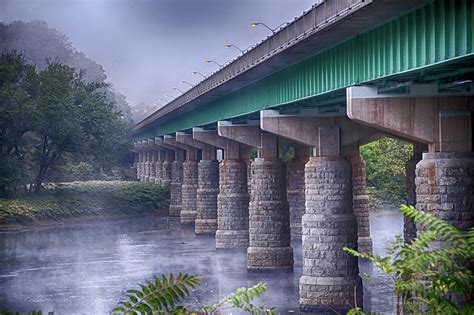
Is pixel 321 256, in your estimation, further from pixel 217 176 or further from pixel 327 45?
pixel 217 176

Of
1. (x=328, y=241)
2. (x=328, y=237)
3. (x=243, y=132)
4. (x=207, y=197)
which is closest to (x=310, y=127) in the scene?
(x=328, y=237)

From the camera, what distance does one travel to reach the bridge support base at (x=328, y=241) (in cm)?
3491

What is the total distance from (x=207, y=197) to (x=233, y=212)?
38.3ft

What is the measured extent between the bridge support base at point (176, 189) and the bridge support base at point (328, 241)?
55.5 m

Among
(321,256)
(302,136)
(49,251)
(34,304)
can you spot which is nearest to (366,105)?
(321,256)

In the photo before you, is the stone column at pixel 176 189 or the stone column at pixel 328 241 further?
the stone column at pixel 176 189

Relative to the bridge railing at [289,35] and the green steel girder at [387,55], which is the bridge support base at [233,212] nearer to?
the bridge railing at [289,35]

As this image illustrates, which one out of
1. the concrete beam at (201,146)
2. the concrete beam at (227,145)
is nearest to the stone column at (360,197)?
the concrete beam at (227,145)

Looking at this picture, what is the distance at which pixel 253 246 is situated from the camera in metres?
Answer: 47.5

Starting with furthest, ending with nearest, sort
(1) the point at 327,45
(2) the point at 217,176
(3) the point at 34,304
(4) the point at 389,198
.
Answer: (4) the point at 389,198, (2) the point at 217,176, (3) the point at 34,304, (1) the point at 327,45

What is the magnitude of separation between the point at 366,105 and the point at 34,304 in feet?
59.2

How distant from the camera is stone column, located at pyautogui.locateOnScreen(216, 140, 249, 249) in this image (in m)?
57.9

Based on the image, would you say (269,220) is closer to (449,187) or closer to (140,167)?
(449,187)

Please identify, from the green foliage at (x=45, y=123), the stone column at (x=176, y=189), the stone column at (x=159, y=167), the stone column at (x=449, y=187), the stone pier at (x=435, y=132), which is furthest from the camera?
the stone column at (x=159, y=167)
